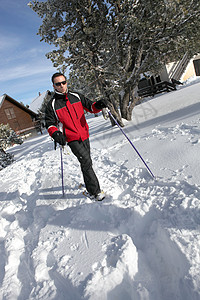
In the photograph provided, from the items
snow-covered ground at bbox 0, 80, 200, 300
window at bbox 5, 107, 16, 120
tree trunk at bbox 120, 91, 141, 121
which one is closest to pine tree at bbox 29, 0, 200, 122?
tree trunk at bbox 120, 91, 141, 121

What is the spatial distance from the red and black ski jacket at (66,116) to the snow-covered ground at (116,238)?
1221 mm

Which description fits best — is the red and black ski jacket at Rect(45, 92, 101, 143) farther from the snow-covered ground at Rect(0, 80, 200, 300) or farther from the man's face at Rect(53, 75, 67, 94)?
the snow-covered ground at Rect(0, 80, 200, 300)

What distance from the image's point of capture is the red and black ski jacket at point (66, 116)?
123 inches

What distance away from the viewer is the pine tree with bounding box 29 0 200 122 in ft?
23.9

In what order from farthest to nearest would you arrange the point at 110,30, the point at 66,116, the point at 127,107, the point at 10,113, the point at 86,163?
the point at 10,113 → the point at 127,107 → the point at 110,30 → the point at 86,163 → the point at 66,116

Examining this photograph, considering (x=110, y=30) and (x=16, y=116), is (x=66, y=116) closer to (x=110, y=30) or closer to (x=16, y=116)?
(x=110, y=30)

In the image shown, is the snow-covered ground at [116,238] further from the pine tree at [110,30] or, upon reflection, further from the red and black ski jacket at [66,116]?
the pine tree at [110,30]

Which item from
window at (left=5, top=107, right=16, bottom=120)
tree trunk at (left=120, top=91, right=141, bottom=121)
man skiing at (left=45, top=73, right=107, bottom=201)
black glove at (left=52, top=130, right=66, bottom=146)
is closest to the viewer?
black glove at (left=52, top=130, right=66, bottom=146)

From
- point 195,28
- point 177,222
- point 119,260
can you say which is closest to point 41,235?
point 119,260

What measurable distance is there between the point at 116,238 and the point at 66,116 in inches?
78.7

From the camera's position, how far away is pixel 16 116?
109 feet

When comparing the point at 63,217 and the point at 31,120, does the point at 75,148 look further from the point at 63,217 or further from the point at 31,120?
the point at 31,120

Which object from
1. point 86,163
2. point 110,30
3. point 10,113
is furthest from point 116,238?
point 10,113

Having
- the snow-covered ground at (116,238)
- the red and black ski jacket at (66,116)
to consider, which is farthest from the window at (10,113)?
the red and black ski jacket at (66,116)
